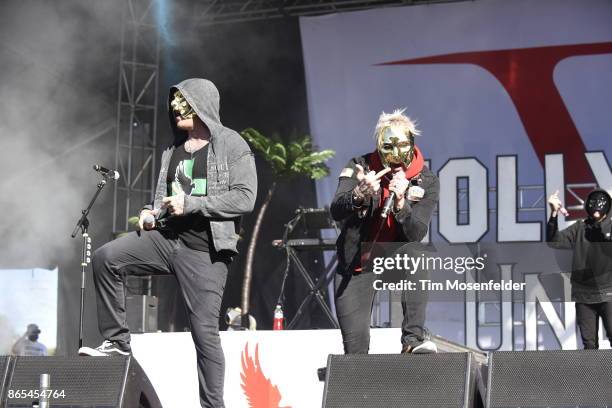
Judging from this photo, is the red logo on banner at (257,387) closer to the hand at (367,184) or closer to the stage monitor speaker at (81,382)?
the stage monitor speaker at (81,382)

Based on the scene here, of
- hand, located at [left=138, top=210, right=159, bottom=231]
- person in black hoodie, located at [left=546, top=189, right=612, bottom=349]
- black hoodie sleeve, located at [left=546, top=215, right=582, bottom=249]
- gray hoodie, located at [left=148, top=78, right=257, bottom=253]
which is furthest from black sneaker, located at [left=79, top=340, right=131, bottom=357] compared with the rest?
black hoodie sleeve, located at [left=546, top=215, right=582, bottom=249]

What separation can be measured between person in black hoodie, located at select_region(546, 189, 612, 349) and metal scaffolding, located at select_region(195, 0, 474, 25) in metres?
6.50

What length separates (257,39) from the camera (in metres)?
13.2

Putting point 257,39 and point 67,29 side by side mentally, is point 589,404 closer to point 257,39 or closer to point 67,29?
point 67,29

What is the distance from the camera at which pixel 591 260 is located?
22.1 feet

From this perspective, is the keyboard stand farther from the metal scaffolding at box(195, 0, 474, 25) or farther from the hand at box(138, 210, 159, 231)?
the hand at box(138, 210, 159, 231)

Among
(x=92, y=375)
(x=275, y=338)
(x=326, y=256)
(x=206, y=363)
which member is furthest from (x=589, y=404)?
(x=326, y=256)

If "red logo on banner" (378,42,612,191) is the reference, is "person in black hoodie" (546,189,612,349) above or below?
below

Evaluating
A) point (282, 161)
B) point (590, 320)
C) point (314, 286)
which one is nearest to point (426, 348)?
point (590, 320)

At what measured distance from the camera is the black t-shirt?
4.41 metres

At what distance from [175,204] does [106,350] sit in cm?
81

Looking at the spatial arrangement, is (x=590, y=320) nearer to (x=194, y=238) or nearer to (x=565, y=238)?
(x=565, y=238)

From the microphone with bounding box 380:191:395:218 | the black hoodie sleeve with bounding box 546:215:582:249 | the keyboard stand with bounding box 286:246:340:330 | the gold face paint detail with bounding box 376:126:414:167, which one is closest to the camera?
the microphone with bounding box 380:191:395:218

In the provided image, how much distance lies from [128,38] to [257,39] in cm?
196
